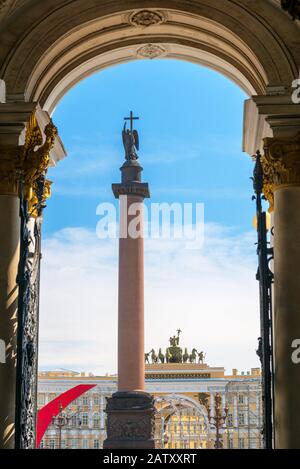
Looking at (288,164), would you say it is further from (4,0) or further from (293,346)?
(4,0)

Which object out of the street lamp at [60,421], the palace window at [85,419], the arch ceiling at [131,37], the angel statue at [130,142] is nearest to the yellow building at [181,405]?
the palace window at [85,419]

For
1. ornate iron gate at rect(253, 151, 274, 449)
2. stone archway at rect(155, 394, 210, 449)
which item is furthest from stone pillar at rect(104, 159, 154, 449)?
stone archway at rect(155, 394, 210, 449)

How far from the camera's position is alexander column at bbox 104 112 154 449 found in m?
32.7

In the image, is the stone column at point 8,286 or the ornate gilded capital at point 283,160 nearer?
the stone column at point 8,286

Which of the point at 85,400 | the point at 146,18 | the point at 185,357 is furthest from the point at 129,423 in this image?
the point at 85,400

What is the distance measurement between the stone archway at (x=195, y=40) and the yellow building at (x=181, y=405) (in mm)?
50438

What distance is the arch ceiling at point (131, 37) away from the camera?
15375mm

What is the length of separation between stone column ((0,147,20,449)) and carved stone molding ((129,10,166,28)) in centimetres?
374

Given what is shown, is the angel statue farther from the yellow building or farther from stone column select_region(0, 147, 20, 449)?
the yellow building

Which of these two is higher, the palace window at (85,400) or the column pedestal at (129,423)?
the palace window at (85,400)

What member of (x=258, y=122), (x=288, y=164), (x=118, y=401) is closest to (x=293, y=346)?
(x=288, y=164)

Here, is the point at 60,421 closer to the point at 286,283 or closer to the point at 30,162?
the point at 30,162

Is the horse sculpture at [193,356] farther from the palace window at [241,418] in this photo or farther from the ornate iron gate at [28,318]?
the ornate iron gate at [28,318]

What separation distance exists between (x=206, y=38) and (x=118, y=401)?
61.1 ft
